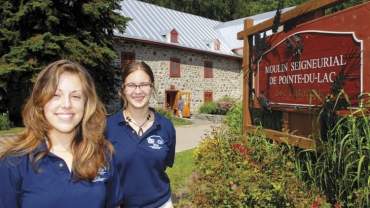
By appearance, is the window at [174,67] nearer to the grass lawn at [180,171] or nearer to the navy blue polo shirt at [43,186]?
the grass lawn at [180,171]

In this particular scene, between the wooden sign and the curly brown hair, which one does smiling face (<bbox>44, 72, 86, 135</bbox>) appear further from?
the wooden sign

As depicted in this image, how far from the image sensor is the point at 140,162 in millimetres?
3178

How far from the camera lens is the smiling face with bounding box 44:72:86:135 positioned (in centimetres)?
231

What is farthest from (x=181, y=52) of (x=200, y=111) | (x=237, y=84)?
(x=237, y=84)

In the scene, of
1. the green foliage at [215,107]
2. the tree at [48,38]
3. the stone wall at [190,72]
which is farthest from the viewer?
the green foliage at [215,107]

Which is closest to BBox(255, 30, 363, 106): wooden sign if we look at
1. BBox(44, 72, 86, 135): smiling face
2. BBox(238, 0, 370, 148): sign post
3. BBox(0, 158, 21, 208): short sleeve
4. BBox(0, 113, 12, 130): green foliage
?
BBox(238, 0, 370, 148): sign post

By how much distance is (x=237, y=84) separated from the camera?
35094mm

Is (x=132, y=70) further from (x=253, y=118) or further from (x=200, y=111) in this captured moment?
(x=200, y=111)

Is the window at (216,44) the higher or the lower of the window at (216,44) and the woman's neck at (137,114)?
the higher

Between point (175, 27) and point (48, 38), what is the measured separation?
15.9 m

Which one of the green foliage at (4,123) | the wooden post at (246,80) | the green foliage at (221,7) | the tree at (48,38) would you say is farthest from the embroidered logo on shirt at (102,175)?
the green foliage at (221,7)

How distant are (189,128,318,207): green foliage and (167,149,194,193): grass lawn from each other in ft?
5.34

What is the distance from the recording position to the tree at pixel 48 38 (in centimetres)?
1738

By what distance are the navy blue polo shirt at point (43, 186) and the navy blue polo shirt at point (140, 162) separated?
0.82 meters
